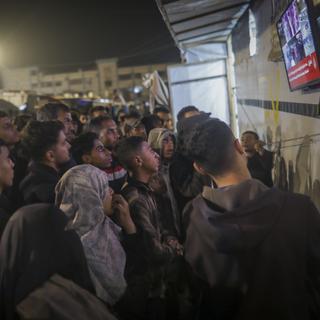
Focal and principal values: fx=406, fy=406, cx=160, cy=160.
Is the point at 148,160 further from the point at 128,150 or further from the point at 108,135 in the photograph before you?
the point at 108,135

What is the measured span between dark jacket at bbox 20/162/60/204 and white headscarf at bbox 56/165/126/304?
0.58m

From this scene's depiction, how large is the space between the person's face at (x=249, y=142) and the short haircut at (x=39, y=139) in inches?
118

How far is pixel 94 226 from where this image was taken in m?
2.55

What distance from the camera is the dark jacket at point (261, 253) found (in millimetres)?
1642

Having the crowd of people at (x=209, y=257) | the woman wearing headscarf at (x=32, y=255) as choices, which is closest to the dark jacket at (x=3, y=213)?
the crowd of people at (x=209, y=257)

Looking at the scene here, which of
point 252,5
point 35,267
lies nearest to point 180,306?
point 35,267

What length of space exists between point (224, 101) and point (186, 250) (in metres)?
10.1

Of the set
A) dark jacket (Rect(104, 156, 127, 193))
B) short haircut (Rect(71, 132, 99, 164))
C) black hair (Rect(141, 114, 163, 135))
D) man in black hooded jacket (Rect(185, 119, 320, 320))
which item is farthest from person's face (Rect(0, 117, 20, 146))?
man in black hooded jacket (Rect(185, 119, 320, 320))

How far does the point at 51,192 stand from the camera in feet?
10.4

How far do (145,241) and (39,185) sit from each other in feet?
3.44

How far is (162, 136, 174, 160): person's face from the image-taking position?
460cm

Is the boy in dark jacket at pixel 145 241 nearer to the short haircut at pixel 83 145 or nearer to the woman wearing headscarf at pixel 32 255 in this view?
the short haircut at pixel 83 145

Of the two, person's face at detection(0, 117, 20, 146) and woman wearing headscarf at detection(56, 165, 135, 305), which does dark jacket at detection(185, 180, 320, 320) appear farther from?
person's face at detection(0, 117, 20, 146)

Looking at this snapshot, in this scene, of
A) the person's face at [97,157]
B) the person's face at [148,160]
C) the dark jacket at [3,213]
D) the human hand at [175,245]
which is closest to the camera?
the dark jacket at [3,213]
